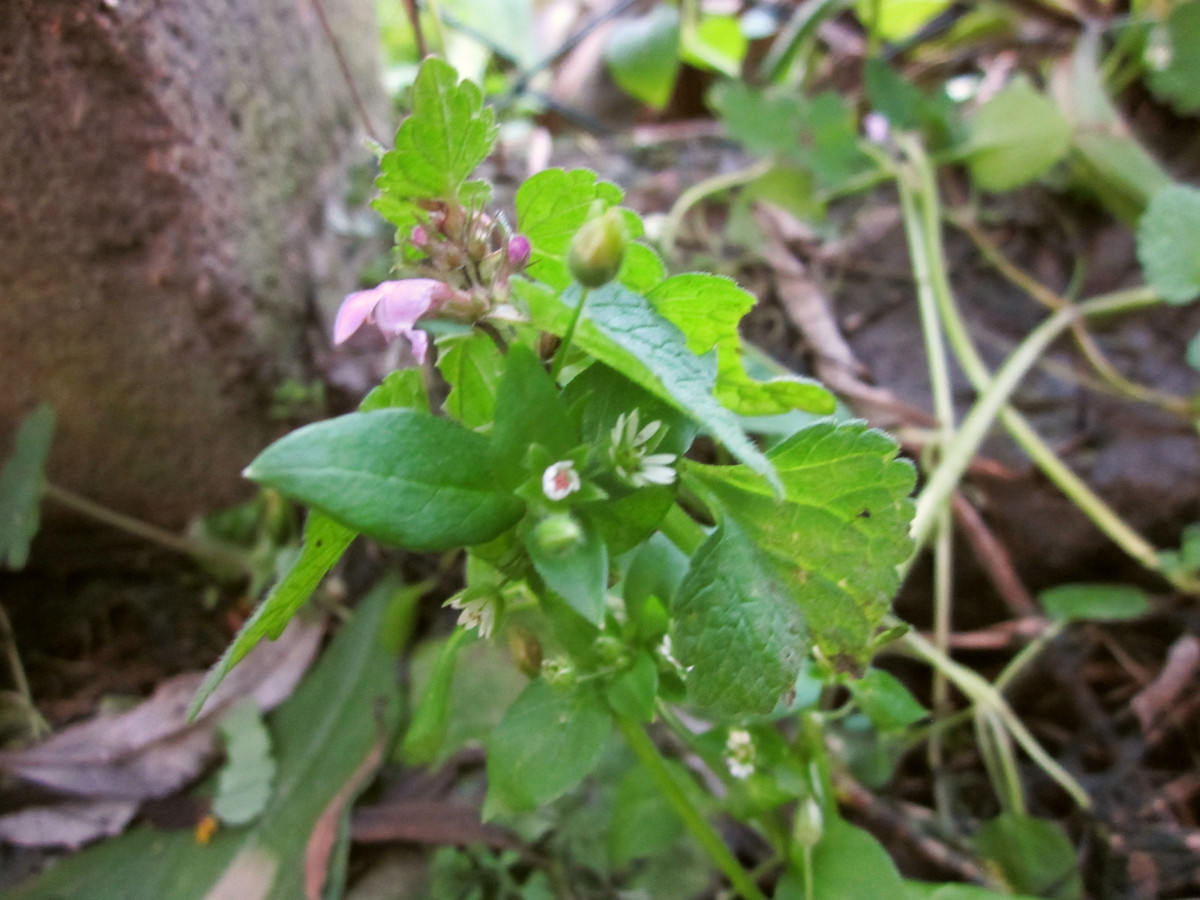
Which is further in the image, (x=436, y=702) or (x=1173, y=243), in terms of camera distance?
(x=1173, y=243)

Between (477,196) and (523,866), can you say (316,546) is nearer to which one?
(477,196)

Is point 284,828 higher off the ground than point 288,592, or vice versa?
point 288,592

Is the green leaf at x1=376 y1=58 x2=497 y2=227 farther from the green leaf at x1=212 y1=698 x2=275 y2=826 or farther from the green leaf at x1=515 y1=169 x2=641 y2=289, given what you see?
the green leaf at x1=212 y1=698 x2=275 y2=826

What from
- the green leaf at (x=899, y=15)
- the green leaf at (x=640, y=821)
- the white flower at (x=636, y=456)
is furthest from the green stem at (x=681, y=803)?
the green leaf at (x=899, y=15)

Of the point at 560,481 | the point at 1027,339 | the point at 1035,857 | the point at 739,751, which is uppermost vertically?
the point at 560,481

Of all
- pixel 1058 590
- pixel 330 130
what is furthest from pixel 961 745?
pixel 330 130

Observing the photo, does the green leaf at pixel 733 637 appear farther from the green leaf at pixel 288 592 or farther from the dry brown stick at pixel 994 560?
the dry brown stick at pixel 994 560

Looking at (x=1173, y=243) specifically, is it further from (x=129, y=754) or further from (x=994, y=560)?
(x=129, y=754)

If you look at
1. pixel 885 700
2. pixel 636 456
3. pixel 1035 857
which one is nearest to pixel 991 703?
pixel 1035 857
